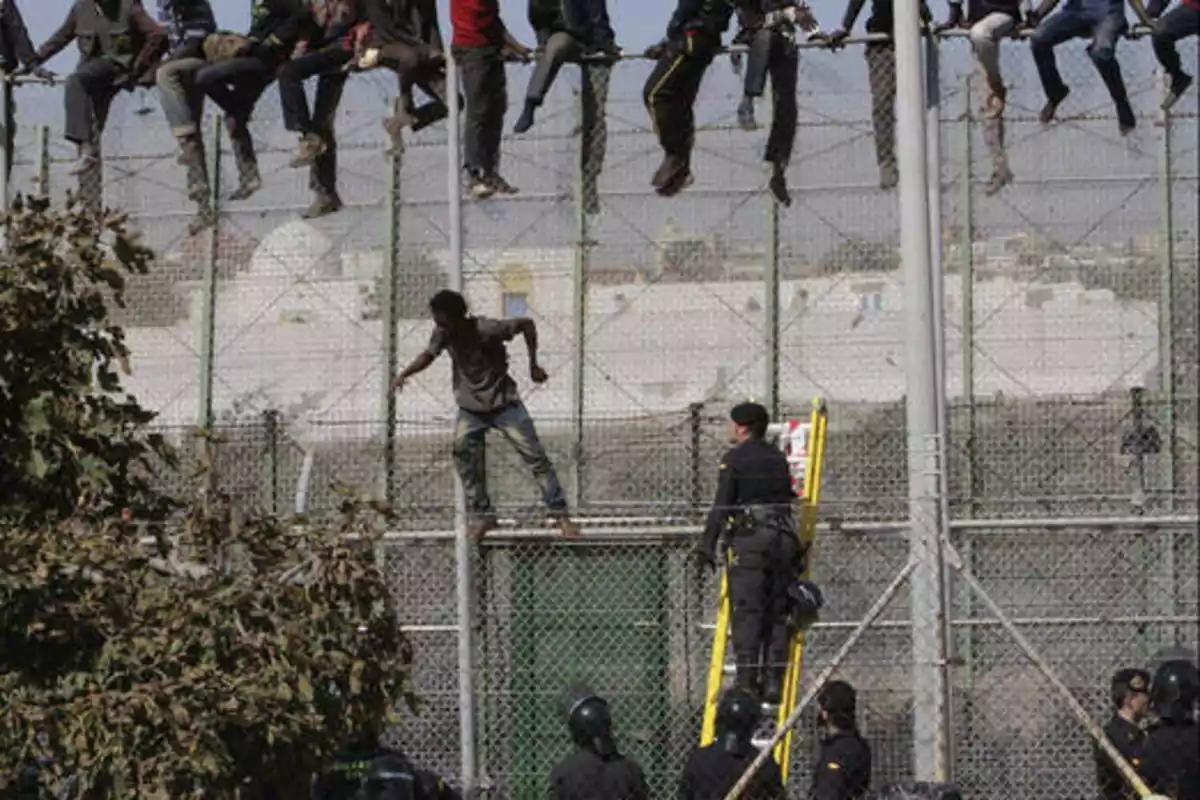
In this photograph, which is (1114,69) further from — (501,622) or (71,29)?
(71,29)

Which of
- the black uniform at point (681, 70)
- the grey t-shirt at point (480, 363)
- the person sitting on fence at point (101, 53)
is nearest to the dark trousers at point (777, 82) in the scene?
the black uniform at point (681, 70)

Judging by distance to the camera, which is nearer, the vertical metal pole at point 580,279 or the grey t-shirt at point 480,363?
the grey t-shirt at point 480,363

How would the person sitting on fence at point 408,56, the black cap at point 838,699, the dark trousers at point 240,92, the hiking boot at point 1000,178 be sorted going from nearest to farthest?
the black cap at point 838,699 → the hiking boot at point 1000,178 → the person sitting on fence at point 408,56 → the dark trousers at point 240,92

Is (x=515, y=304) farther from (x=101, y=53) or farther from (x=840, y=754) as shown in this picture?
(x=840, y=754)

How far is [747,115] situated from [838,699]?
3975mm

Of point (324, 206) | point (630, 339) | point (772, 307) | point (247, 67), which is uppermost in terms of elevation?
point (247, 67)

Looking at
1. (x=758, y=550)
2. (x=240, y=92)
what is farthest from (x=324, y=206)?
(x=758, y=550)

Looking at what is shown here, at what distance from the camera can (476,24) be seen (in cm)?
1338

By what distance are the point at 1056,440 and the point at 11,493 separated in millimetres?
6211

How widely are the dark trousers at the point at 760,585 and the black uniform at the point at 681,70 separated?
2733 mm

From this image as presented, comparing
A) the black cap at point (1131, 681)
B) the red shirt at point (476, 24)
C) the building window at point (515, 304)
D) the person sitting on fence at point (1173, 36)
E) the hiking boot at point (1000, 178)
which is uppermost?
the red shirt at point (476, 24)

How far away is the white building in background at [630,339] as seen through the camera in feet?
46.3

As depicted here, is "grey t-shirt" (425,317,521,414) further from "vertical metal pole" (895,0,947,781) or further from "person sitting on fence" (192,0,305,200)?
"vertical metal pole" (895,0,947,781)

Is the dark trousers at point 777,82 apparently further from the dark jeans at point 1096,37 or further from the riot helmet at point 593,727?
the riot helmet at point 593,727
